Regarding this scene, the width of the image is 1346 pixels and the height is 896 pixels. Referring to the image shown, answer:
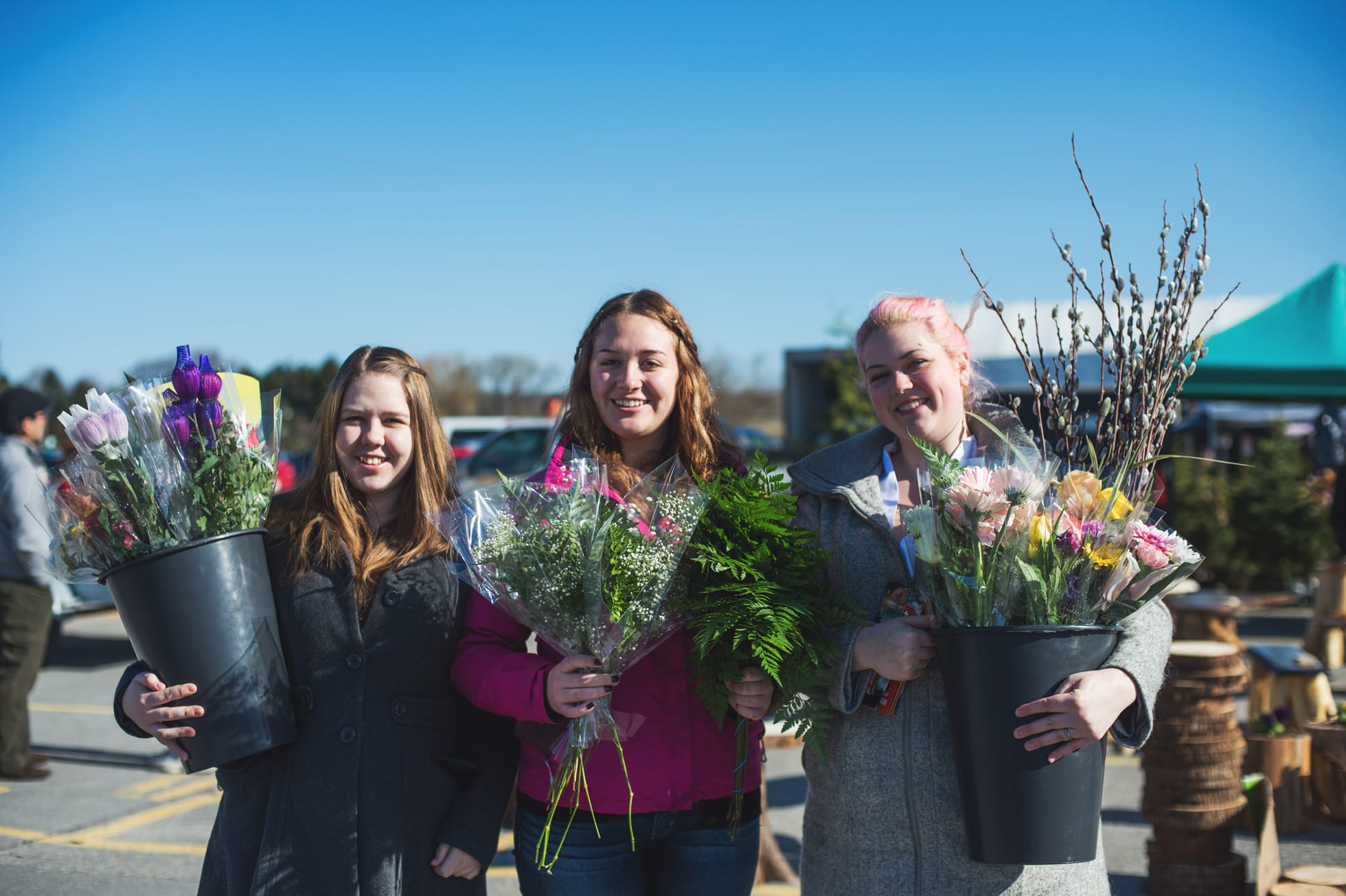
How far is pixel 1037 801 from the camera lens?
74.5 inches

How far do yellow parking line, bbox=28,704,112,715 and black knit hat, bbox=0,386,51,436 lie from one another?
2.36 meters

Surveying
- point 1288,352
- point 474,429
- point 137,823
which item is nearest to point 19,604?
point 137,823

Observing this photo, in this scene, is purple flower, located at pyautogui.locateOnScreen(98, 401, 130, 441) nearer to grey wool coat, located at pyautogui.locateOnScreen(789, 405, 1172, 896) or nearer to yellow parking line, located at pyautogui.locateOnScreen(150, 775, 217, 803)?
grey wool coat, located at pyautogui.locateOnScreen(789, 405, 1172, 896)

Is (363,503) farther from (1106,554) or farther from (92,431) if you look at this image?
(1106,554)

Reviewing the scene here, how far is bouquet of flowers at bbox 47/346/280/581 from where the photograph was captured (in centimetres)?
208

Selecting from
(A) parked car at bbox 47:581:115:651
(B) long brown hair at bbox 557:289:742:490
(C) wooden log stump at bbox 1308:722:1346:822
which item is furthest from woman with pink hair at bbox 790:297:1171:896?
(A) parked car at bbox 47:581:115:651

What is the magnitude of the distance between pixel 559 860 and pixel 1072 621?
1148 millimetres

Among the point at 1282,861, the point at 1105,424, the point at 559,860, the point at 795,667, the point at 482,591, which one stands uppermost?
the point at 1105,424

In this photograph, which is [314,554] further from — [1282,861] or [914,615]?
[1282,861]

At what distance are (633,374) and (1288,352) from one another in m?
5.43

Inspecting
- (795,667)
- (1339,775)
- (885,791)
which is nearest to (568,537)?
(795,667)

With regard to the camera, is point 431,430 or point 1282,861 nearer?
point 431,430

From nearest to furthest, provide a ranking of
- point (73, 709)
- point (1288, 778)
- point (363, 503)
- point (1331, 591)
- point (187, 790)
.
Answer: point (363, 503) → point (1288, 778) → point (187, 790) → point (73, 709) → point (1331, 591)

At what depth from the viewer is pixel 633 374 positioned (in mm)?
2266
